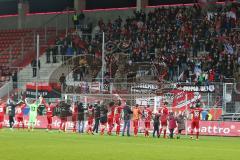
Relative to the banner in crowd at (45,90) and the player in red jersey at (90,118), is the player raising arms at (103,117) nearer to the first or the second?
the player in red jersey at (90,118)

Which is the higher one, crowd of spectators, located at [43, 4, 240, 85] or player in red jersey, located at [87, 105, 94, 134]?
crowd of spectators, located at [43, 4, 240, 85]

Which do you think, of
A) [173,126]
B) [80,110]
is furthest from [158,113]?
[80,110]

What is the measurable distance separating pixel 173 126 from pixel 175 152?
1319 cm

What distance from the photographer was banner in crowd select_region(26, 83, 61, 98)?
4781 cm

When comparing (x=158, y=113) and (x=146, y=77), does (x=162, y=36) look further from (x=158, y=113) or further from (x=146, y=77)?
(x=158, y=113)

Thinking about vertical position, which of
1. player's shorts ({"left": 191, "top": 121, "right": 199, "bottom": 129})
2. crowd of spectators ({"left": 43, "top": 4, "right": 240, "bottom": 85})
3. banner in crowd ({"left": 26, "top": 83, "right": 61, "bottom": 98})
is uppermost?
crowd of spectators ({"left": 43, "top": 4, "right": 240, "bottom": 85})

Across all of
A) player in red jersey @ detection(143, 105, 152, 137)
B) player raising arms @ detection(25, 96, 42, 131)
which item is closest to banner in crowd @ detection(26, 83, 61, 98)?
player raising arms @ detection(25, 96, 42, 131)

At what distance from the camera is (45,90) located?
48.4 m

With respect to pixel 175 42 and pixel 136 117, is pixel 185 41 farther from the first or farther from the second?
pixel 136 117

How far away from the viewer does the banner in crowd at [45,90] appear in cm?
4781

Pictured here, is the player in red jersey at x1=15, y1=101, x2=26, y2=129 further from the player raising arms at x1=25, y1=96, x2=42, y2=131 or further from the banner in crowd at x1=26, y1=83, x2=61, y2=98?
the banner in crowd at x1=26, y1=83, x2=61, y2=98

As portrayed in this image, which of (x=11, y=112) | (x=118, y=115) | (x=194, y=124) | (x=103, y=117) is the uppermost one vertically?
(x=11, y=112)

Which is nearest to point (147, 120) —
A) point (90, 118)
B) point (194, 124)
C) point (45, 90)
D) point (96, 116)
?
point (96, 116)

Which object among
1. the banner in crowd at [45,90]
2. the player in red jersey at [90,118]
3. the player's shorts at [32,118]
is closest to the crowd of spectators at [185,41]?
the banner in crowd at [45,90]
